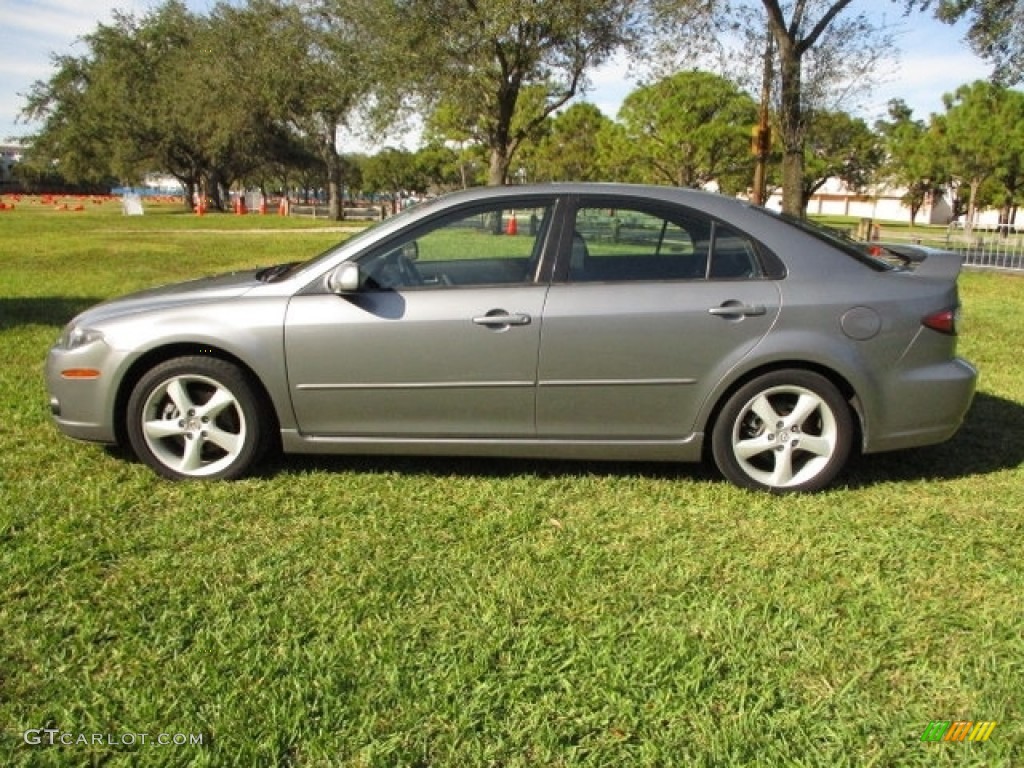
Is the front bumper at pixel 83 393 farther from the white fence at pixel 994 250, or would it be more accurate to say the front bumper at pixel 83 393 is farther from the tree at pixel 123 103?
the tree at pixel 123 103

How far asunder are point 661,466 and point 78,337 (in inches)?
120

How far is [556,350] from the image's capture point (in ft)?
12.0

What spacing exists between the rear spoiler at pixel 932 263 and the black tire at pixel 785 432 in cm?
81

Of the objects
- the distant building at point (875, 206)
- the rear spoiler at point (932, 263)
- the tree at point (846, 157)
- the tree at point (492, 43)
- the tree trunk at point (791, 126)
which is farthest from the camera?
the distant building at point (875, 206)

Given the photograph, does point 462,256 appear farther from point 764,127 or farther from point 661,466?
point 764,127

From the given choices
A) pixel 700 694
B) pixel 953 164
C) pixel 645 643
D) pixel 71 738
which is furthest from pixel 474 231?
pixel 953 164

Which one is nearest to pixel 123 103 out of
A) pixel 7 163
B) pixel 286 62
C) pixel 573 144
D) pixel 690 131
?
pixel 286 62

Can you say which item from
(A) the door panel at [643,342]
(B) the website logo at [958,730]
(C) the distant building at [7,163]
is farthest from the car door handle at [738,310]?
(C) the distant building at [7,163]

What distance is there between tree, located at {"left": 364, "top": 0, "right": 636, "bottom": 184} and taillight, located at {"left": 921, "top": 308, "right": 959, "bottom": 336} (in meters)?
16.6

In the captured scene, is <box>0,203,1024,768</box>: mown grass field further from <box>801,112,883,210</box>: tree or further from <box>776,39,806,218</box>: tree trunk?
<box>801,112,883,210</box>: tree

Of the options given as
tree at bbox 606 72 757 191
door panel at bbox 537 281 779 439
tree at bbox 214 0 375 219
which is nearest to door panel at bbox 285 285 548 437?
door panel at bbox 537 281 779 439

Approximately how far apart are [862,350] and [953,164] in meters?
50.3

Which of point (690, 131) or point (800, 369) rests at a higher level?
point (690, 131)

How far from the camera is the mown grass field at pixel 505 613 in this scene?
2184 mm
